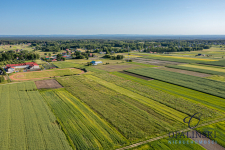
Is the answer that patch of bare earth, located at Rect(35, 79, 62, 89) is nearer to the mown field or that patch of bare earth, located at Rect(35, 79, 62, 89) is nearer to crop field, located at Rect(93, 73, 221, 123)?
the mown field

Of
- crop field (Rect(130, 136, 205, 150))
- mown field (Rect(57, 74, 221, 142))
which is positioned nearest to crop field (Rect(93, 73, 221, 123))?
mown field (Rect(57, 74, 221, 142))

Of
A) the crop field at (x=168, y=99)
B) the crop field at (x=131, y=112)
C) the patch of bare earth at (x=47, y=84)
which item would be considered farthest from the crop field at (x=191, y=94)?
the patch of bare earth at (x=47, y=84)

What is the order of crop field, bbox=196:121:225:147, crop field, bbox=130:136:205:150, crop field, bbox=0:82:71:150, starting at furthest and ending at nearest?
crop field, bbox=196:121:225:147, crop field, bbox=0:82:71:150, crop field, bbox=130:136:205:150

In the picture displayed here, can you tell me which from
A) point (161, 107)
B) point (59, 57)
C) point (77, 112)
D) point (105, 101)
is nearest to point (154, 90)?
point (161, 107)

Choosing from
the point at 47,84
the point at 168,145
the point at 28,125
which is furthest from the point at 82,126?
the point at 47,84

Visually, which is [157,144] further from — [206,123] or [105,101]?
[105,101]

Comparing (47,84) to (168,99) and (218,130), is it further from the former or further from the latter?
(218,130)
